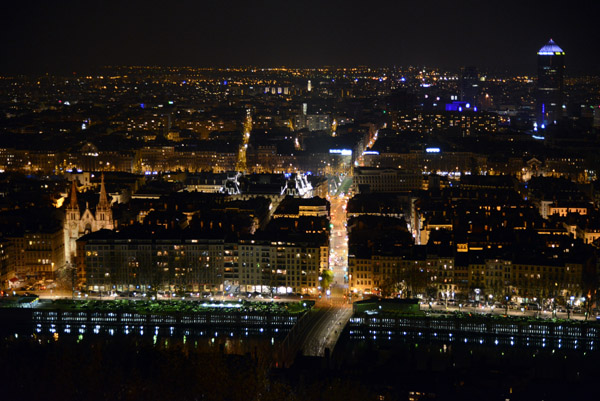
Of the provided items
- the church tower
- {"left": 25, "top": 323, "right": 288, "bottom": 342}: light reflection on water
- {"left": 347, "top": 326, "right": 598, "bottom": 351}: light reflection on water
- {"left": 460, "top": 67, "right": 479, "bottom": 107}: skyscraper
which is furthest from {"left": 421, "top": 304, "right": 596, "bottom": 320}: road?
{"left": 460, "top": 67, "right": 479, "bottom": 107}: skyscraper

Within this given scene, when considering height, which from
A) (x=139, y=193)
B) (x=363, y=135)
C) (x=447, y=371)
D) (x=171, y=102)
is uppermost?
(x=171, y=102)

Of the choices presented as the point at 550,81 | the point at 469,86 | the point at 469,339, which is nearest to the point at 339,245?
the point at 469,339

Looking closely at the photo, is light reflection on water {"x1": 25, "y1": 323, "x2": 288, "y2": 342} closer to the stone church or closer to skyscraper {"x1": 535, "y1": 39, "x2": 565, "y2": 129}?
the stone church

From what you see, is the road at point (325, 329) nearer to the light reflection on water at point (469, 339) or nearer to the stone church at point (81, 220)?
the light reflection on water at point (469, 339)

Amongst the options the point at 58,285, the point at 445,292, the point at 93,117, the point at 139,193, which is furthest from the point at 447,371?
the point at 93,117

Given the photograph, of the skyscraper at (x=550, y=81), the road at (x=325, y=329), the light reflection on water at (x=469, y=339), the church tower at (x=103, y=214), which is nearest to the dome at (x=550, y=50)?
the skyscraper at (x=550, y=81)

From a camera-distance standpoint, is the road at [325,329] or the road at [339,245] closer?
the road at [325,329]

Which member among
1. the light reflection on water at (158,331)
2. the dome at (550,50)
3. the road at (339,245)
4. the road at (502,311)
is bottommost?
the light reflection on water at (158,331)

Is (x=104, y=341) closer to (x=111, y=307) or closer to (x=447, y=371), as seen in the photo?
(x=111, y=307)
